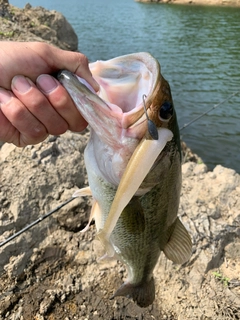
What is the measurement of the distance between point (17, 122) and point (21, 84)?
7.5 inches

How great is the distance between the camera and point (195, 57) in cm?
1619

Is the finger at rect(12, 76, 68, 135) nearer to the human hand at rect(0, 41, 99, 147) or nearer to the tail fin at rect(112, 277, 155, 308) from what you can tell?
the human hand at rect(0, 41, 99, 147)

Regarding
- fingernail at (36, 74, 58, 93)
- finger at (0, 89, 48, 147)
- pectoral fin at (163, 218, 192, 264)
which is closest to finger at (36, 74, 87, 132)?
fingernail at (36, 74, 58, 93)

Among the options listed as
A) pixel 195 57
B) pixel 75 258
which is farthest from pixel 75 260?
pixel 195 57

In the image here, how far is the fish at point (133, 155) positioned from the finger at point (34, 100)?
14cm

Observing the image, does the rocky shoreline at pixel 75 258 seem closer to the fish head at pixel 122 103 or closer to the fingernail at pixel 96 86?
the fish head at pixel 122 103

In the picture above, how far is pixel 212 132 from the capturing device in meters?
9.63

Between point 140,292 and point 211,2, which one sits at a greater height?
point 140,292

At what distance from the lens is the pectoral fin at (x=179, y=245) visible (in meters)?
2.24

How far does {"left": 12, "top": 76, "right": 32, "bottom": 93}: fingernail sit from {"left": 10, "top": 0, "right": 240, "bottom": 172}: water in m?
7.18

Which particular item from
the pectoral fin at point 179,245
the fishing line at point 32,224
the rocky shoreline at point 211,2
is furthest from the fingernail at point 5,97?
the rocky shoreline at point 211,2

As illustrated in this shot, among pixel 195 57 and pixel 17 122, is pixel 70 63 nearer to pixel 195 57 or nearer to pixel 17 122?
pixel 17 122

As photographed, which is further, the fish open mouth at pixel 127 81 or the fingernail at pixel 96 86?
the fingernail at pixel 96 86

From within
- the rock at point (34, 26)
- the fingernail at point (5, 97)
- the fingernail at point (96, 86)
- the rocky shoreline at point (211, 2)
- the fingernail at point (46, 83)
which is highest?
the fingernail at point (46, 83)
